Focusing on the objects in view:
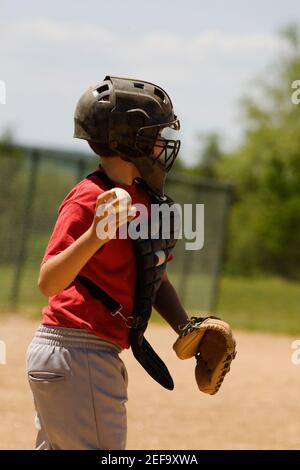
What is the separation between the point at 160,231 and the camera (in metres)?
3.71

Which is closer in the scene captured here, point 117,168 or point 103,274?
point 103,274

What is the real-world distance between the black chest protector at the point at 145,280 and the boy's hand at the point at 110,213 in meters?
0.36

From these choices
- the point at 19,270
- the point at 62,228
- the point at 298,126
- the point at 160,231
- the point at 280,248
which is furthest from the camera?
the point at 298,126

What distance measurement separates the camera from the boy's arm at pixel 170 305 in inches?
156

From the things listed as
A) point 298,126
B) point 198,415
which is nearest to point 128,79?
point 198,415

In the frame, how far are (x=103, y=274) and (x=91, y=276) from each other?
0.15ft

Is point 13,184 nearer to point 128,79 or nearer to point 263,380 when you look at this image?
point 263,380

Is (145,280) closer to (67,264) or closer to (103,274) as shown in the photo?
(103,274)

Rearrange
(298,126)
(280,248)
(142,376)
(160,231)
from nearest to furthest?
(160,231), (142,376), (280,248), (298,126)

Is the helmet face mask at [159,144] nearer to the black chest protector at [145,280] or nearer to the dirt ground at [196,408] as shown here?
the black chest protector at [145,280]

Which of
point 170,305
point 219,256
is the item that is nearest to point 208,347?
point 170,305

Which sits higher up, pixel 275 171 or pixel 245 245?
pixel 275 171

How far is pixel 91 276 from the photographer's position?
138 inches

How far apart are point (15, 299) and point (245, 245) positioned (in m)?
24.0
